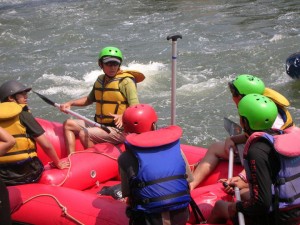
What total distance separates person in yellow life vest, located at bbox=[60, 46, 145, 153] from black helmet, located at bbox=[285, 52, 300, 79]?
5.08 m

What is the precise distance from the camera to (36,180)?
14.4ft

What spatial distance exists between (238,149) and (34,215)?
66.5 inches

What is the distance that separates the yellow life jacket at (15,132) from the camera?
13.3 feet

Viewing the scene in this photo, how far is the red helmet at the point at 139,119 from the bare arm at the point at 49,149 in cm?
108

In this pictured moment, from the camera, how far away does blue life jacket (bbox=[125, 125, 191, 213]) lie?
3.18 metres

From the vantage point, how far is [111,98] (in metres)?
5.25

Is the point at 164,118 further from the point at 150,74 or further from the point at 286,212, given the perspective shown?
the point at 286,212

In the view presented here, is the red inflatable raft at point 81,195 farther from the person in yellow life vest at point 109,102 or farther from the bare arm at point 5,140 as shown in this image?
the bare arm at point 5,140

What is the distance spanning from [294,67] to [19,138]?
6677 millimetres

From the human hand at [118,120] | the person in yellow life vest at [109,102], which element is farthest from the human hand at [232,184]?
the person in yellow life vest at [109,102]

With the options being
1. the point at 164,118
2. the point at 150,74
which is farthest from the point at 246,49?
the point at 164,118

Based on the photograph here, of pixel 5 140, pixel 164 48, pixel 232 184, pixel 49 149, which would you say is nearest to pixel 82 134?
pixel 49 149

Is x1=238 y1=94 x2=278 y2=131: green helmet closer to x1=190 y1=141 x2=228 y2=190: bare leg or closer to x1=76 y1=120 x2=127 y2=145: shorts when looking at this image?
x1=190 y1=141 x2=228 y2=190: bare leg

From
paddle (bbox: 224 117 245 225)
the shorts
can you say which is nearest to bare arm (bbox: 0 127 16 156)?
the shorts
